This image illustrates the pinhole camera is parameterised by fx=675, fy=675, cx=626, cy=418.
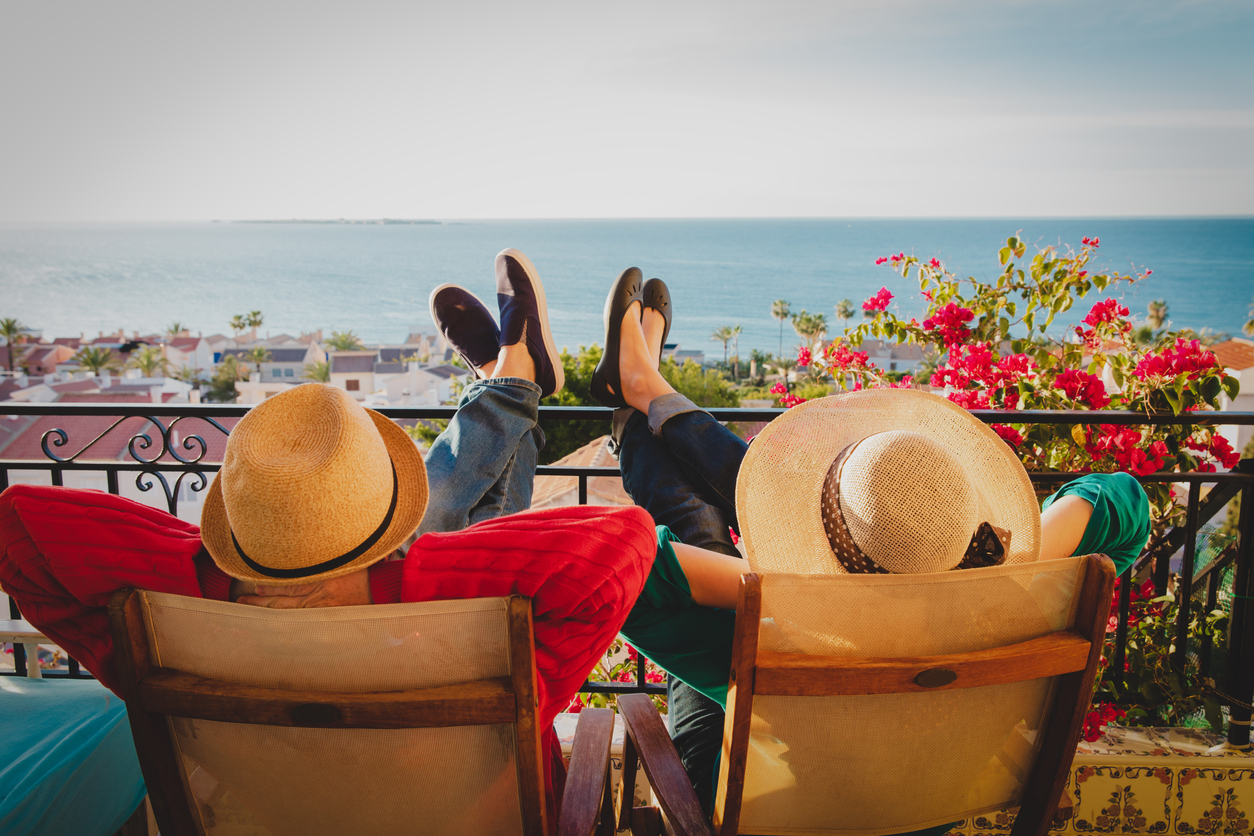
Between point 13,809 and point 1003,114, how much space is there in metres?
56.5

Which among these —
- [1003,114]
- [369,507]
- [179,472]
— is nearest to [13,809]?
[369,507]

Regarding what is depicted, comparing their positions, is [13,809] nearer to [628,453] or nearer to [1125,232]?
[628,453]

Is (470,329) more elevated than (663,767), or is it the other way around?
(470,329)

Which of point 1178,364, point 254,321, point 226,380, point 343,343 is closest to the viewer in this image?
point 1178,364

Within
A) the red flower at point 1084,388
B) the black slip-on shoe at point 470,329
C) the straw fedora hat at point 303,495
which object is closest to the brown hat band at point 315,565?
the straw fedora hat at point 303,495

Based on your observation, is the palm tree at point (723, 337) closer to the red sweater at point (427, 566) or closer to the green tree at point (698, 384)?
the green tree at point (698, 384)

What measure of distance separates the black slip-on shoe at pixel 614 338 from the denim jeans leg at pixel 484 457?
0.20m

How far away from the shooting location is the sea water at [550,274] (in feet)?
175

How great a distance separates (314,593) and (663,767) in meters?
0.53

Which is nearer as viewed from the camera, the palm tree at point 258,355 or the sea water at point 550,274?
the palm tree at point 258,355

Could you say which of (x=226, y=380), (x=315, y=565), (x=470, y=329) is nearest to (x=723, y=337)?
(x=226, y=380)

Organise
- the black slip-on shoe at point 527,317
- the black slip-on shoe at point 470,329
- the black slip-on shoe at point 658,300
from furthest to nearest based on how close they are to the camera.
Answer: the black slip-on shoe at point 658,300 → the black slip-on shoe at point 470,329 → the black slip-on shoe at point 527,317

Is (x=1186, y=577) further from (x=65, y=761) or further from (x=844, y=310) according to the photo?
(x=844, y=310)

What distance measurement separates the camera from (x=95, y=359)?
37719 mm
